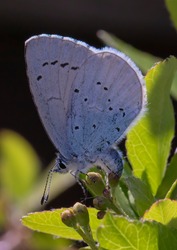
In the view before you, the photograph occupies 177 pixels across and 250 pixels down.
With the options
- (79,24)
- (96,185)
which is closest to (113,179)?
(96,185)

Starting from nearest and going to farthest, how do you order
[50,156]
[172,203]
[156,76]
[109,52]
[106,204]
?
[172,203]
[106,204]
[156,76]
[109,52]
[50,156]

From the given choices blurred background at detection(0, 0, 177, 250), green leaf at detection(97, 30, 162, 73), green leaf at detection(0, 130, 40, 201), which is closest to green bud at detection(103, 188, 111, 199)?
green leaf at detection(97, 30, 162, 73)

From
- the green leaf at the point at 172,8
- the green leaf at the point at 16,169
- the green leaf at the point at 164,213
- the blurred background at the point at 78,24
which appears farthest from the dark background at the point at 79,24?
the green leaf at the point at 164,213

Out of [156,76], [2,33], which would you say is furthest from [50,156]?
[156,76]

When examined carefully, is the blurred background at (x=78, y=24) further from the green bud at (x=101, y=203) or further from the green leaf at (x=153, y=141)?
the green bud at (x=101, y=203)

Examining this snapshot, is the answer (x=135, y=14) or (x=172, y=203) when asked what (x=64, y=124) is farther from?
(x=135, y=14)

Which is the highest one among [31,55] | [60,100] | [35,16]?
[35,16]

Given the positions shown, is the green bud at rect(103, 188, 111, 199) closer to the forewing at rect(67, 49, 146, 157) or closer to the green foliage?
the green foliage
